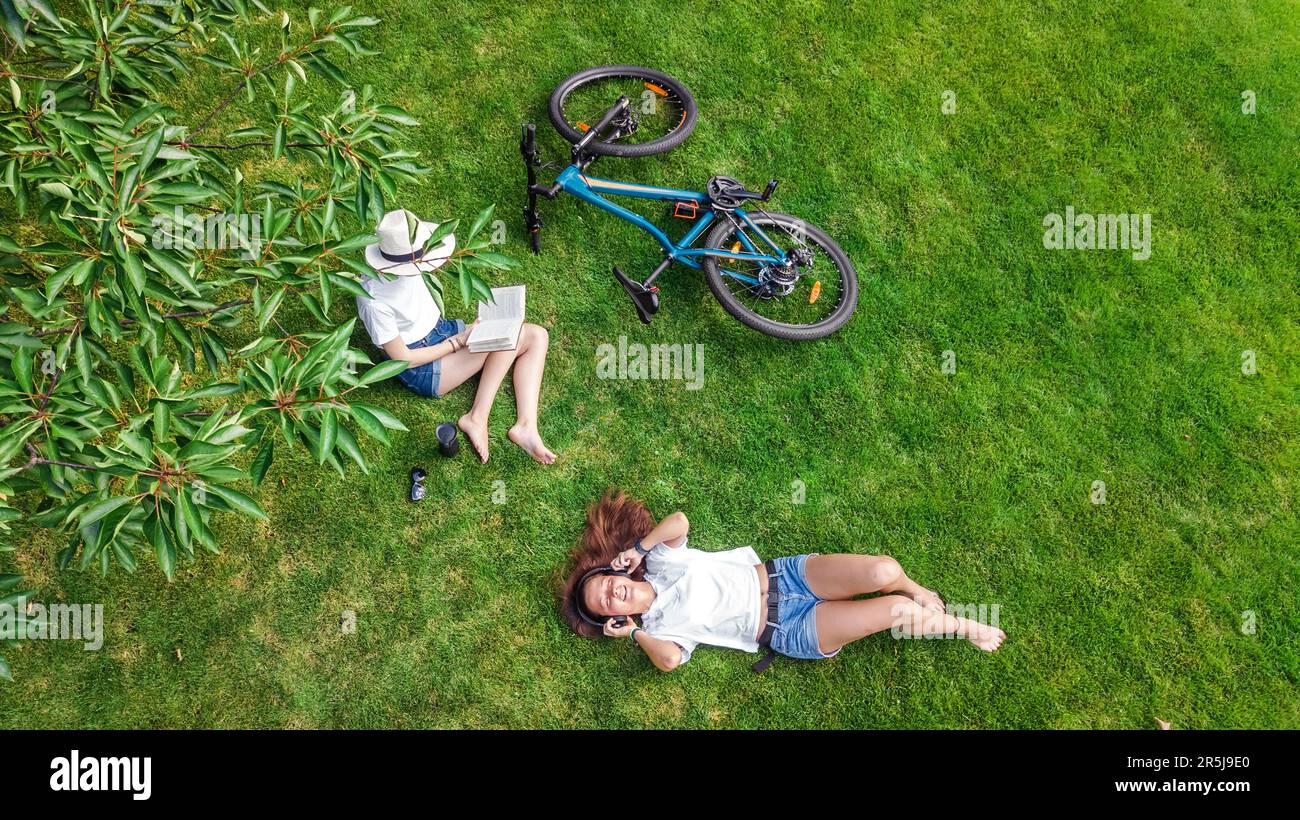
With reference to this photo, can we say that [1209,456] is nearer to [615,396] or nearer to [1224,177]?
[1224,177]

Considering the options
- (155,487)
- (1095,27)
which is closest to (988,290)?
(1095,27)

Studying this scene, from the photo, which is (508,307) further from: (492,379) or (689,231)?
(689,231)

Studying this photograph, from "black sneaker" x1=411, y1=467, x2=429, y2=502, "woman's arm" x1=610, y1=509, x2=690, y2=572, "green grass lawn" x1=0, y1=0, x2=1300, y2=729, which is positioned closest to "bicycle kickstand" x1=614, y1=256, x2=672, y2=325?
"green grass lawn" x1=0, y1=0, x2=1300, y2=729

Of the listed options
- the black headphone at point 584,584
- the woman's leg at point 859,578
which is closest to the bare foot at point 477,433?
the black headphone at point 584,584

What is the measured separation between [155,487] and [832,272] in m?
5.10

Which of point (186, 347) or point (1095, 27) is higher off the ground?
point (1095, 27)

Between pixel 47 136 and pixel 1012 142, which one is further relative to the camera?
pixel 1012 142

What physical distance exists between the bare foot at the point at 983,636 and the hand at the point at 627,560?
2490 millimetres

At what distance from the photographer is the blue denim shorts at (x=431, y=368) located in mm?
5961

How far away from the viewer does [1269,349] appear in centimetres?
651

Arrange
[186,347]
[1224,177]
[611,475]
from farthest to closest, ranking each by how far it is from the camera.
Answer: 1. [1224,177]
2. [611,475]
3. [186,347]

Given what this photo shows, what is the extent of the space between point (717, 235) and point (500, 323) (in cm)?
183

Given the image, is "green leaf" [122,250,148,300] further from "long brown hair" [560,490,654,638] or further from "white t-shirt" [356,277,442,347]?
"long brown hair" [560,490,654,638]

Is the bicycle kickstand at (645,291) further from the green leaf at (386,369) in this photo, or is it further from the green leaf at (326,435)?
the green leaf at (326,435)
